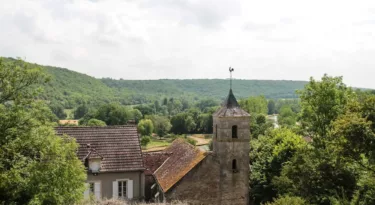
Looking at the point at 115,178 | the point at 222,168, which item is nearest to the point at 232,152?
the point at 222,168

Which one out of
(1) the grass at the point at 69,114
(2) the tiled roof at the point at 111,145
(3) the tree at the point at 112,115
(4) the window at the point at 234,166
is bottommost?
(1) the grass at the point at 69,114

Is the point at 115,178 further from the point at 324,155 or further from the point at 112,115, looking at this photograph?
the point at 112,115

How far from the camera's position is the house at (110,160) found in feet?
86.4

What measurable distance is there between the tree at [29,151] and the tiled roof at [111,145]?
6.53m

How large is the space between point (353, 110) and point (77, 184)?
1770 cm

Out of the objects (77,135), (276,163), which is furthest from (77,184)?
(276,163)

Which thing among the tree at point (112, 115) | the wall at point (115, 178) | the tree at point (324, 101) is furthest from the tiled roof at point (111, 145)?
the tree at point (112, 115)

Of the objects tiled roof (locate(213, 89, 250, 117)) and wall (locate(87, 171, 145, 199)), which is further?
wall (locate(87, 171, 145, 199))

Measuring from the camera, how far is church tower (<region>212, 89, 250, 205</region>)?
26.0m

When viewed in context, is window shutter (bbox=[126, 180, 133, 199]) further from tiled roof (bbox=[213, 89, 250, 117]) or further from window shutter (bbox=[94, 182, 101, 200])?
tiled roof (bbox=[213, 89, 250, 117])

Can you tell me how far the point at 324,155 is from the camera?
2786cm

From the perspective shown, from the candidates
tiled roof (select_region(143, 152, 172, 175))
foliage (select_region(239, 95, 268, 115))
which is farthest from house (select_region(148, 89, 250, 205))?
foliage (select_region(239, 95, 268, 115))

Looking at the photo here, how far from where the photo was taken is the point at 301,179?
26734mm

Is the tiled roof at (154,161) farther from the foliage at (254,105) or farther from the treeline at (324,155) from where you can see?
the foliage at (254,105)
